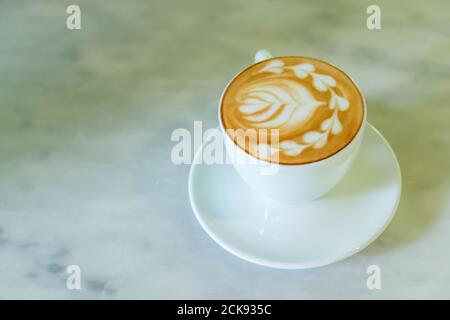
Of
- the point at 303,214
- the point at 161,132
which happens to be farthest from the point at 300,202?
the point at 161,132

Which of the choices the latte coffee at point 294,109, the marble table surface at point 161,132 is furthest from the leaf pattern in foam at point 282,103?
the marble table surface at point 161,132

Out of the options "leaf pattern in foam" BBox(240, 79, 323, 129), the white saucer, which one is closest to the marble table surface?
the white saucer

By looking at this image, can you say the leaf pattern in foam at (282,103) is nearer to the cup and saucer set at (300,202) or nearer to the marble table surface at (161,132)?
the cup and saucer set at (300,202)

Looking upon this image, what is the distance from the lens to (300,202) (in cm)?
54

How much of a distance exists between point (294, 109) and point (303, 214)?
98mm

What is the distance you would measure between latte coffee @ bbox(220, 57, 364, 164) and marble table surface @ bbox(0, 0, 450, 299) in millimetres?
111

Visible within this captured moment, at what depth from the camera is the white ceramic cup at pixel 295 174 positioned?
1.58ft

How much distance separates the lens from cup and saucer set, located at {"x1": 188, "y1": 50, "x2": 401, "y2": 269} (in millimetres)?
497

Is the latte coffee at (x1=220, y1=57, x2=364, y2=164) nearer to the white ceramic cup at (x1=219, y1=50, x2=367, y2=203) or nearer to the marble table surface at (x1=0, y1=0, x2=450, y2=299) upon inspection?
the white ceramic cup at (x1=219, y1=50, x2=367, y2=203)

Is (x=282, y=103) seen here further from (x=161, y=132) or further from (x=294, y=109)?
(x=161, y=132)

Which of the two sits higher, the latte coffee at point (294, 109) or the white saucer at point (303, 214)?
the latte coffee at point (294, 109)

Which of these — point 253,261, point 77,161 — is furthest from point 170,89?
point 253,261

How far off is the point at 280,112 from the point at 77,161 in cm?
23

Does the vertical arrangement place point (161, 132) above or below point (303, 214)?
above
